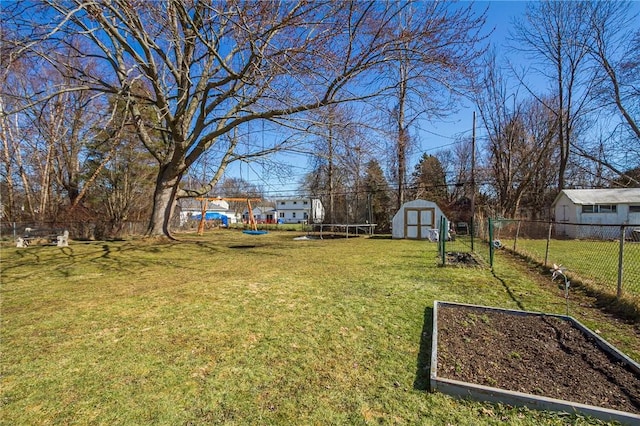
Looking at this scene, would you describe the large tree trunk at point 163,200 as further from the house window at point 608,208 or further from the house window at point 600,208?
the house window at point 608,208

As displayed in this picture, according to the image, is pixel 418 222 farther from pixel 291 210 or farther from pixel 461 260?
pixel 291 210

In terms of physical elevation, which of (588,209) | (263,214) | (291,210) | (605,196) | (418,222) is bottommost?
(418,222)

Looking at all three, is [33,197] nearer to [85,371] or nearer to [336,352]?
[85,371]

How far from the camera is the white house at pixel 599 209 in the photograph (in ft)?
60.5

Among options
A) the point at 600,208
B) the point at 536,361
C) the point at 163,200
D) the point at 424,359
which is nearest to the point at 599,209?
the point at 600,208

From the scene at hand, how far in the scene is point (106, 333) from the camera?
3.46 metres

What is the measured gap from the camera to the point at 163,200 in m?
12.4

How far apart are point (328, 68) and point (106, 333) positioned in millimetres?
5896

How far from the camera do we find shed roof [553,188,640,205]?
18766 mm

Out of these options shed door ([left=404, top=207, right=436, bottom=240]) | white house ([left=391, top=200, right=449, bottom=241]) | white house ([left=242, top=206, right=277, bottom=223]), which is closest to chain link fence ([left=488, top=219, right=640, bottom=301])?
white house ([left=391, top=200, right=449, bottom=241])

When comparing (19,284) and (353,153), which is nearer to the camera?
(19,284)

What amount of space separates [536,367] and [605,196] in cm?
2375

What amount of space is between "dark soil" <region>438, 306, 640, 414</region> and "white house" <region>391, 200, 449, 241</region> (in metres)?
14.8

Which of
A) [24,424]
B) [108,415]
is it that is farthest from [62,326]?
[108,415]
